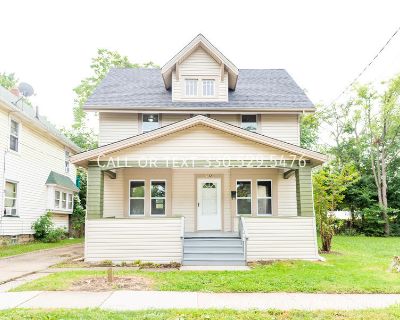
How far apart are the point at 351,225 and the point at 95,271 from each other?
2041cm

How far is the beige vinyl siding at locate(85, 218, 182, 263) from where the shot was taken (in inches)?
437

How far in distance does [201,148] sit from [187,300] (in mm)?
6299

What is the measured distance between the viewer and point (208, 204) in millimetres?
14281

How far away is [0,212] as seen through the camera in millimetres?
15438

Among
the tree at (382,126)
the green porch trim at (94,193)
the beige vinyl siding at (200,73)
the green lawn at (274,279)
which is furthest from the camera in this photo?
the tree at (382,126)

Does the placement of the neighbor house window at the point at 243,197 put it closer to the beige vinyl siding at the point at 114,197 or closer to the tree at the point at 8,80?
the beige vinyl siding at the point at 114,197

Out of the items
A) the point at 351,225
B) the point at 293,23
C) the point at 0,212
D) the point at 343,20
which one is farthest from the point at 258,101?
the point at 351,225

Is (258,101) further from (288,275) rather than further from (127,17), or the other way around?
(288,275)

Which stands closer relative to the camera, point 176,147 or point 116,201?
point 176,147

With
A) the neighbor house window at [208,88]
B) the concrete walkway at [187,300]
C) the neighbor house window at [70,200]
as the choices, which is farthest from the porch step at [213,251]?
the neighbor house window at [70,200]

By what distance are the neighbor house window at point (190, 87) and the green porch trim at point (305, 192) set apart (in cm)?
583

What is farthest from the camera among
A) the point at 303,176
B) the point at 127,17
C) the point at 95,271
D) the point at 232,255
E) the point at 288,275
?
the point at 127,17

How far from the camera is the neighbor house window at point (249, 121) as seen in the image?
15092 mm

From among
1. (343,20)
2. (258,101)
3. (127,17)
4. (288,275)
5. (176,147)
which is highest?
(127,17)
